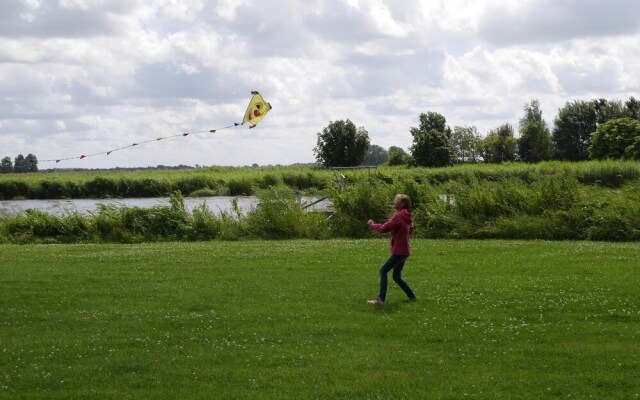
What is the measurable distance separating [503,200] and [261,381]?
1787 centimetres

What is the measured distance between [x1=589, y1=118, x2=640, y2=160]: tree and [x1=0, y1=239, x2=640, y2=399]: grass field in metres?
60.4

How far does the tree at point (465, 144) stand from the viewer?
3981 inches

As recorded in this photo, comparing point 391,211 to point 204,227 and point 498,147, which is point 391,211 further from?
point 498,147

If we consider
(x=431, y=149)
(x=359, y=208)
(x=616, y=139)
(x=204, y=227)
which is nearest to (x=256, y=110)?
(x=204, y=227)

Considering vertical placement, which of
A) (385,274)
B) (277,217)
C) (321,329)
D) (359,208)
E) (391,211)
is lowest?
(321,329)

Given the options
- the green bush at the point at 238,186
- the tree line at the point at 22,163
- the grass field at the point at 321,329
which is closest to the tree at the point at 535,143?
the green bush at the point at 238,186

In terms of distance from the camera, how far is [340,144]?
88000 millimetres

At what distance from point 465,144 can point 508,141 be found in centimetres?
818

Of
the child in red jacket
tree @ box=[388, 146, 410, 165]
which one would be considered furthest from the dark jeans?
tree @ box=[388, 146, 410, 165]

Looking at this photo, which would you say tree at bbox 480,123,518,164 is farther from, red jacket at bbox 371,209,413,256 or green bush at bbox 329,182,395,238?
red jacket at bbox 371,209,413,256

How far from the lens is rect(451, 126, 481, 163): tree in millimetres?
101125

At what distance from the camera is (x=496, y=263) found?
1662 centimetres

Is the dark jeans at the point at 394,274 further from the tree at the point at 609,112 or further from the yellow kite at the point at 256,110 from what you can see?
the tree at the point at 609,112

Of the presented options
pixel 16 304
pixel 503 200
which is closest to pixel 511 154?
pixel 503 200
